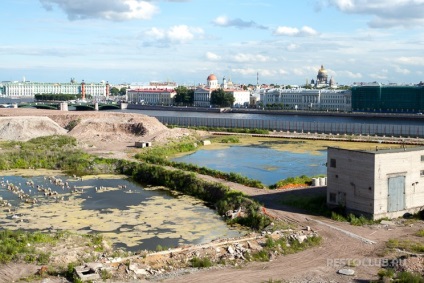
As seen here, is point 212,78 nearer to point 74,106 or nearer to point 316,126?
point 74,106

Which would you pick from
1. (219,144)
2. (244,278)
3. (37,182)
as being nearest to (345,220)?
(244,278)

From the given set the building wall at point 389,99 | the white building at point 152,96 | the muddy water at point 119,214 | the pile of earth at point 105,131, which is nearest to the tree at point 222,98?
the white building at point 152,96

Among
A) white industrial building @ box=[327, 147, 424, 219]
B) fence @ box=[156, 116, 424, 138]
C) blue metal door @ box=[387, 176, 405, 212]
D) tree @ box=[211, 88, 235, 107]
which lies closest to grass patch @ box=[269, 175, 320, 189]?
white industrial building @ box=[327, 147, 424, 219]

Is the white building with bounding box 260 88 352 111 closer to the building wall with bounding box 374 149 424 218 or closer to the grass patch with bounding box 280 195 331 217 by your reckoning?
the grass patch with bounding box 280 195 331 217

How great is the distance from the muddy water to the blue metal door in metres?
6.75

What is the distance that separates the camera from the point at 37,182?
36625 mm

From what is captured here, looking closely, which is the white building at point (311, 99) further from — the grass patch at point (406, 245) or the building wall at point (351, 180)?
the grass patch at point (406, 245)

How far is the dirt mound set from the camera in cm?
5909

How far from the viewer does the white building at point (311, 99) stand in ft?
477

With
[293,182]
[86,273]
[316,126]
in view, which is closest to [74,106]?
[316,126]

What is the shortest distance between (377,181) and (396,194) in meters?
1.39

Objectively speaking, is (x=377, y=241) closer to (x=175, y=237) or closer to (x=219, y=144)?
(x=175, y=237)

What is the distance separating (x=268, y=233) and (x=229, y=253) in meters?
2.67

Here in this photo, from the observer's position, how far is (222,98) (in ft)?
503
